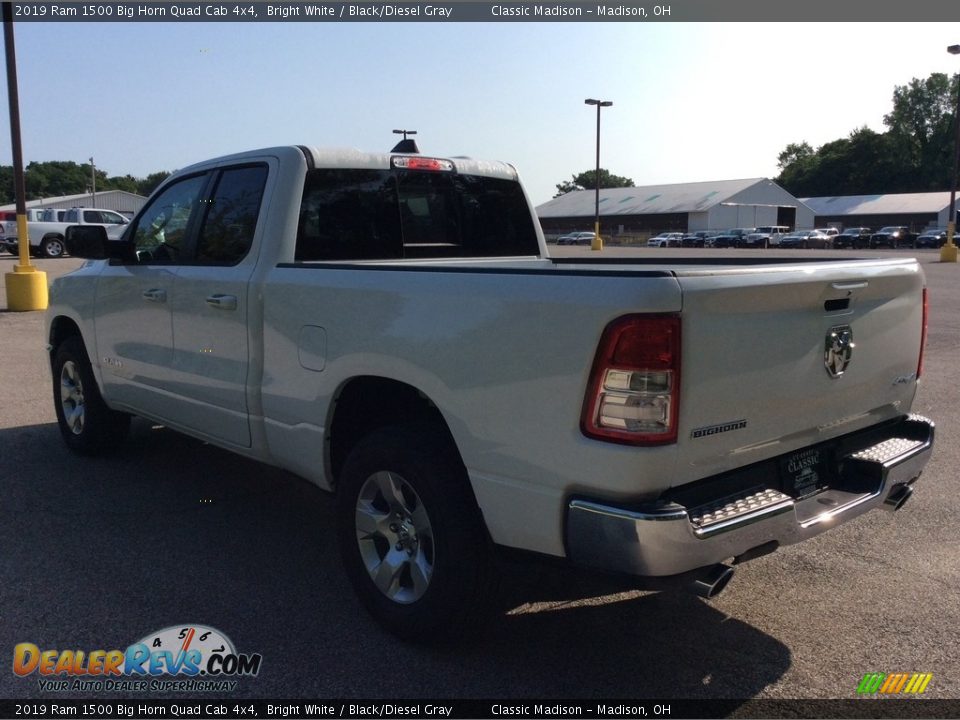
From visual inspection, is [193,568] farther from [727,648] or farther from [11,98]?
[11,98]

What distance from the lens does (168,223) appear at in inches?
202

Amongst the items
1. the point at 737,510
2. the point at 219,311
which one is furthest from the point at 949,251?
the point at 737,510

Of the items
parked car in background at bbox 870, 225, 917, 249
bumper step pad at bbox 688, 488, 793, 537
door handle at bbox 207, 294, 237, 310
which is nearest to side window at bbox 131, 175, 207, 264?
door handle at bbox 207, 294, 237, 310

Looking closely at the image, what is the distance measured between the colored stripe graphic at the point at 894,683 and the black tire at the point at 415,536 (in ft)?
4.56

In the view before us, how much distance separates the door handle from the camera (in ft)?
13.9

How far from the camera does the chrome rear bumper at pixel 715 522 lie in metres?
2.68

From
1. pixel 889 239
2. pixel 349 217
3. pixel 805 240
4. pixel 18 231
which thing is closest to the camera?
pixel 349 217

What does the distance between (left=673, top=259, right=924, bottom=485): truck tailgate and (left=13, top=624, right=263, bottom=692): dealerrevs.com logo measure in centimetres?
185

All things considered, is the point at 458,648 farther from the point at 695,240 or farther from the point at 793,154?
the point at 793,154

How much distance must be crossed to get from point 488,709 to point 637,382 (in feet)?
4.15

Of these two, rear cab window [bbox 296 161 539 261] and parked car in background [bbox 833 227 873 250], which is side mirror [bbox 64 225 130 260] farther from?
parked car in background [bbox 833 227 873 250]

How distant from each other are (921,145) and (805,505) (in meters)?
104

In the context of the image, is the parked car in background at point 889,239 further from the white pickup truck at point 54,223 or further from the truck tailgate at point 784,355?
the truck tailgate at point 784,355

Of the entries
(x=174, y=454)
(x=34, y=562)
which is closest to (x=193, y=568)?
(x=34, y=562)
